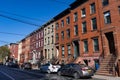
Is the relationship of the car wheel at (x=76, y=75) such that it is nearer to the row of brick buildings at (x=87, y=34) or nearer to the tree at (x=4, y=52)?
the row of brick buildings at (x=87, y=34)

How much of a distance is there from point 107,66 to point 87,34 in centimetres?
779

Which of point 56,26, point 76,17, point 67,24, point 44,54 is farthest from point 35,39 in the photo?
point 76,17

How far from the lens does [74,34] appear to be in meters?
31.2

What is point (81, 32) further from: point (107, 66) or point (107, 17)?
point (107, 66)

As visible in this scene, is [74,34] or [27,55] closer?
[74,34]

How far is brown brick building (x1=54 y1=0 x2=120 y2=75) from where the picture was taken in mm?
22047

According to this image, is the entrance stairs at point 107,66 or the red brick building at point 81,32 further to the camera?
the red brick building at point 81,32

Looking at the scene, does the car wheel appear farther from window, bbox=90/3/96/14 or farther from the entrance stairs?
window, bbox=90/3/96/14

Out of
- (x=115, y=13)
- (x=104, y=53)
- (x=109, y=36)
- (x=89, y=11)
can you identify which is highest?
(x=89, y=11)

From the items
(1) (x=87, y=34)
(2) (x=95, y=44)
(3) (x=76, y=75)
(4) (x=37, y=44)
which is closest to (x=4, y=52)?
(4) (x=37, y=44)

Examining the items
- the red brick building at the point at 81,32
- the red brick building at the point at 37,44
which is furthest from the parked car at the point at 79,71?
the red brick building at the point at 37,44

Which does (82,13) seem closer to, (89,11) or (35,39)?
(89,11)

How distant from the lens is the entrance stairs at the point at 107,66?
19.7 m

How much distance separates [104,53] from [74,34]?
9.00 metres
